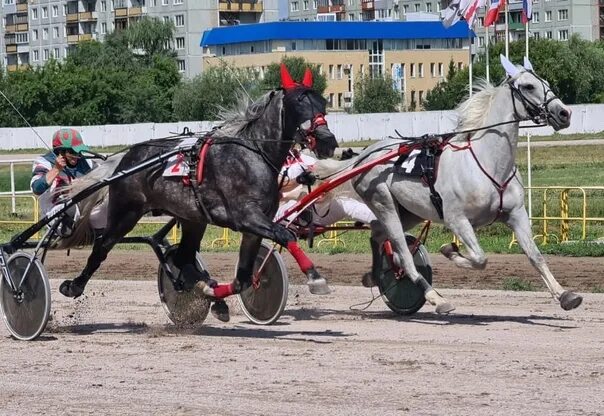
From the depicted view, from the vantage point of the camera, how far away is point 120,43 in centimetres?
8381

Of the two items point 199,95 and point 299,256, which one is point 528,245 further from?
point 199,95

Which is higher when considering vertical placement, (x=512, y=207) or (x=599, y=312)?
(x=512, y=207)

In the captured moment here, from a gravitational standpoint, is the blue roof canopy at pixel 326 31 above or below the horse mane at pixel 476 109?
above

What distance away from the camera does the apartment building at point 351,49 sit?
252 ft

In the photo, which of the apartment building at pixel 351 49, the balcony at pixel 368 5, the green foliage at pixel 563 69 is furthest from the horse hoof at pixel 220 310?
the balcony at pixel 368 5

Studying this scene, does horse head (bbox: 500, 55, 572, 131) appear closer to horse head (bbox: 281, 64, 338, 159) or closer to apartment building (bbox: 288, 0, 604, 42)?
horse head (bbox: 281, 64, 338, 159)

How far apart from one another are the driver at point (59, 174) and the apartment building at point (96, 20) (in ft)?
250

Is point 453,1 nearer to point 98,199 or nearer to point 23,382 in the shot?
point 98,199

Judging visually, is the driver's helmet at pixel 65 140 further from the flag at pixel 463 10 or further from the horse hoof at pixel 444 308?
the flag at pixel 463 10

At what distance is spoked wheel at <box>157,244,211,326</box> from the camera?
34.2 ft

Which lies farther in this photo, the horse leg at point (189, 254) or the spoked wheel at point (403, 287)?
the spoked wheel at point (403, 287)

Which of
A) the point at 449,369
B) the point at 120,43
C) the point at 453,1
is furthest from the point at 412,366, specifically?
the point at 120,43

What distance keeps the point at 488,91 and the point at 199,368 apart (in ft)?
11.7

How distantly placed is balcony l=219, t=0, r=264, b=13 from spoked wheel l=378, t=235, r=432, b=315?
80.1 meters
